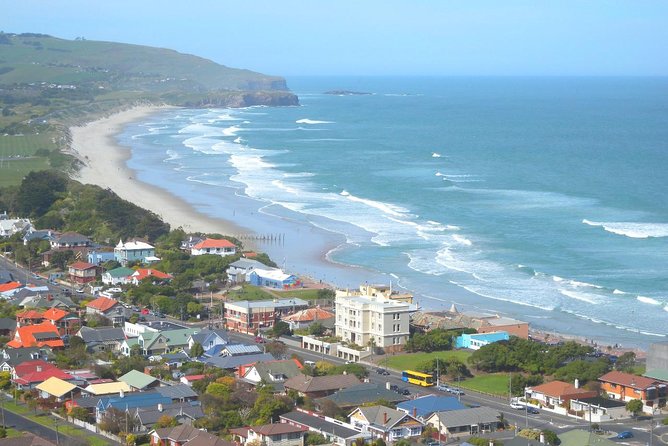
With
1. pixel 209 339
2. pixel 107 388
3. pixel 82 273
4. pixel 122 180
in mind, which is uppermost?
pixel 107 388

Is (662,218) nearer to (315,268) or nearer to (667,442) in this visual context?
(315,268)

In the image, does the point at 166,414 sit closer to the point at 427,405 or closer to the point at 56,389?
the point at 56,389

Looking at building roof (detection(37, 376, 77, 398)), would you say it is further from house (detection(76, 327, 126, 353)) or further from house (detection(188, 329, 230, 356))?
house (detection(188, 329, 230, 356))

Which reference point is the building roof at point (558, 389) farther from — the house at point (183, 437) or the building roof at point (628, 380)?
the house at point (183, 437)

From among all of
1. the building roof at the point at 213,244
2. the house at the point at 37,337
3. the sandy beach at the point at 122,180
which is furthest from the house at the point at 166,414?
the sandy beach at the point at 122,180

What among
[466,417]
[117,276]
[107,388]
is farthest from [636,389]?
[117,276]

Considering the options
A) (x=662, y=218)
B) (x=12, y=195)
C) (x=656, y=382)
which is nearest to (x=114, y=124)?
(x=12, y=195)
